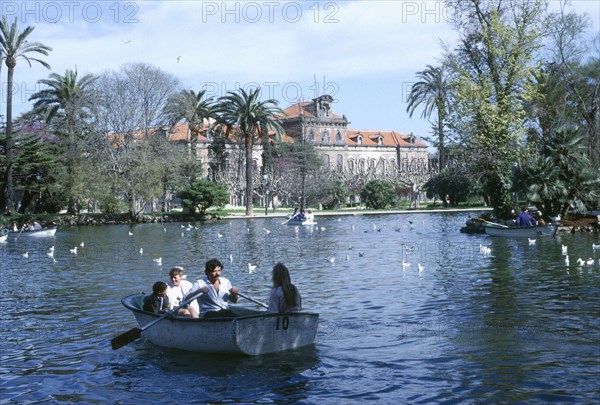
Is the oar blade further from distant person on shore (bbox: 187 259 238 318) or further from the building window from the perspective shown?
the building window

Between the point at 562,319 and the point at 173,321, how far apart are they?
25.2 ft

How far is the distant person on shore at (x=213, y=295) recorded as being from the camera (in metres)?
12.2

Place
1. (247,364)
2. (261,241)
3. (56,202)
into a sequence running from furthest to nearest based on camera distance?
Result: (56,202) < (261,241) < (247,364)

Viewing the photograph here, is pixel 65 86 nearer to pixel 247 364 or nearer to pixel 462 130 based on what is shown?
pixel 462 130

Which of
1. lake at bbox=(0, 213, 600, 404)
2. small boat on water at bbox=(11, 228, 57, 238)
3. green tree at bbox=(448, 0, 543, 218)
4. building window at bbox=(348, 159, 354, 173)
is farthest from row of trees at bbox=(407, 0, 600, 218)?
building window at bbox=(348, 159, 354, 173)

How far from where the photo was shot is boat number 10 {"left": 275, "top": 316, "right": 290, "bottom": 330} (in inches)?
458

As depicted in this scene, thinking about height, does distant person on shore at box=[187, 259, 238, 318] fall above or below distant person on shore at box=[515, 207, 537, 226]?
below

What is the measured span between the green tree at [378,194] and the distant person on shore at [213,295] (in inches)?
2848

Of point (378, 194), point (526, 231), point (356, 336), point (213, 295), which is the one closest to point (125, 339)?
point (213, 295)

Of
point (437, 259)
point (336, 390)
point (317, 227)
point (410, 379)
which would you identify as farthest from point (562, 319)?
point (317, 227)

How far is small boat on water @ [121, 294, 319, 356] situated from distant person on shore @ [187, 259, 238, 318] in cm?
44

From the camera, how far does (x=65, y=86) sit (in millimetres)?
64875

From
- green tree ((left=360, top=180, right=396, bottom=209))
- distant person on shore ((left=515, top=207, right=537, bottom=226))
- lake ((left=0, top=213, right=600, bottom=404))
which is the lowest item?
lake ((left=0, top=213, right=600, bottom=404))

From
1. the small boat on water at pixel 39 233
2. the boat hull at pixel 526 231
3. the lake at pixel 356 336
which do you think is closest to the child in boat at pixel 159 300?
the lake at pixel 356 336
